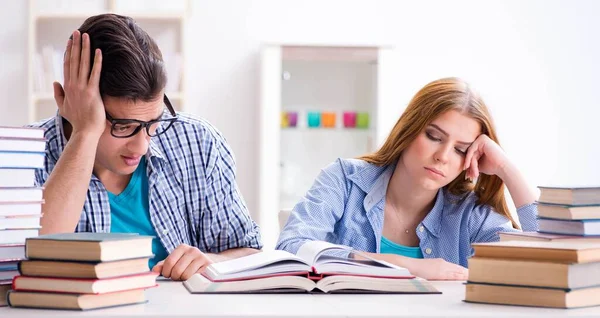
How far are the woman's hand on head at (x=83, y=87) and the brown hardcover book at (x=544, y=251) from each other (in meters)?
1.02

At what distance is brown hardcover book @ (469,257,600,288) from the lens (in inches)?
56.1

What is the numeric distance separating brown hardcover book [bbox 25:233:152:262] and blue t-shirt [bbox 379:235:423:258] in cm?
110

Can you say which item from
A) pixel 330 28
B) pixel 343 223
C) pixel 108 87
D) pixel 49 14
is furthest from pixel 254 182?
pixel 108 87

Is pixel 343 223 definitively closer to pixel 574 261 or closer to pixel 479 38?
pixel 574 261

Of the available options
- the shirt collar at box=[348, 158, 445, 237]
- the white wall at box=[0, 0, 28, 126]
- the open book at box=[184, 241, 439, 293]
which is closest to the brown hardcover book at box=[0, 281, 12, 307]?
the open book at box=[184, 241, 439, 293]

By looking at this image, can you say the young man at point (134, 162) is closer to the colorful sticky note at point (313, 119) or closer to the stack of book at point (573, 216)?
the stack of book at point (573, 216)

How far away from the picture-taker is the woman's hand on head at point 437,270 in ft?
6.15

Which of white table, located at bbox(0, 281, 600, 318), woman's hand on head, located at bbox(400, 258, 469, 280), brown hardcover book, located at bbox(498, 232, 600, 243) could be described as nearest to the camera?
white table, located at bbox(0, 281, 600, 318)

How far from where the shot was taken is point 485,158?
8.02 ft

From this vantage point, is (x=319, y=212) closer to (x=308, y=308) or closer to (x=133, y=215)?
(x=133, y=215)

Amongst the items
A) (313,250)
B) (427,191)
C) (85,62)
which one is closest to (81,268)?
(313,250)

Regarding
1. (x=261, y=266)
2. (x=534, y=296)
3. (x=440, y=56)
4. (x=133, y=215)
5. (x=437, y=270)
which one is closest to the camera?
(x=534, y=296)

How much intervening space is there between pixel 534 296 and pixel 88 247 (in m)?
0.75

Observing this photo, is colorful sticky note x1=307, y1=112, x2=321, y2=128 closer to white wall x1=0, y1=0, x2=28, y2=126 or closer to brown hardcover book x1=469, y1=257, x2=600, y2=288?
white wall x1=0, y1=0, x2=28, y2=126
